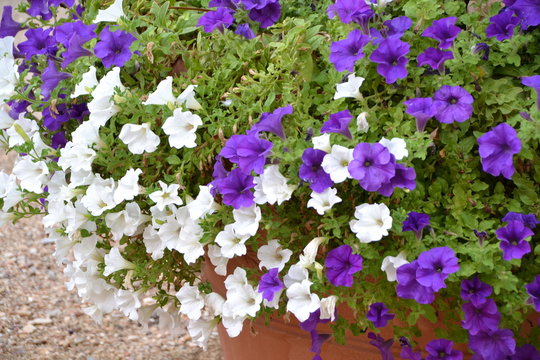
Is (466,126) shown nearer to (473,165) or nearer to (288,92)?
(473,165)

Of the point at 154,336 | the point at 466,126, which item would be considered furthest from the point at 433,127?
the point at 154,336

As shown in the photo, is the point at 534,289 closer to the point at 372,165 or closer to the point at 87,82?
the point at 372,165

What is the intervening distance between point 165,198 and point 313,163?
0.37 meters

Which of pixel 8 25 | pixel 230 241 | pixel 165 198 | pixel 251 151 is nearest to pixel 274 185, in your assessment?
pixel 251 151

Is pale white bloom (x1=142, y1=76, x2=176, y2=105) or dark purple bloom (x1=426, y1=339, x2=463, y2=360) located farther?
pale white bloom (x1=142, y1=76, x2=176, y2=105)

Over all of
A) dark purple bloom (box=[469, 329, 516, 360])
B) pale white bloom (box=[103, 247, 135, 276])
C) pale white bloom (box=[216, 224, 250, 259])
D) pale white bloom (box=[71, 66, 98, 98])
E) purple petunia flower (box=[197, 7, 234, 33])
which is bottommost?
dark purple bloom (box=[469, 329, 516, 360])

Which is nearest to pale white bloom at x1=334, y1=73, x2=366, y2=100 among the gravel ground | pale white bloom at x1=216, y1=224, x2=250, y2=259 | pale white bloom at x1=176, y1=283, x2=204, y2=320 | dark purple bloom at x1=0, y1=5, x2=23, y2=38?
pale white bloom at x1=216, y1=224, x2=250, y2=259

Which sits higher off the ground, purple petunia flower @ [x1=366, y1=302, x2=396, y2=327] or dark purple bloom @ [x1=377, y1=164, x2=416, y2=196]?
dark purple bloom @ [x1=377, y1=164, x2=416, y2=196]

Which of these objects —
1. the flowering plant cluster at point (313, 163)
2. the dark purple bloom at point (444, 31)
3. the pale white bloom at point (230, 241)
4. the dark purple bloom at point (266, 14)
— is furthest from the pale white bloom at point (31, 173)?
the dark purple bloom at point (444, 31)

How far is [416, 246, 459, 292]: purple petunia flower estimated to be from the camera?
1364mm

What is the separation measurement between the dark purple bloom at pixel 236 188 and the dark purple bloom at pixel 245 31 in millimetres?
372

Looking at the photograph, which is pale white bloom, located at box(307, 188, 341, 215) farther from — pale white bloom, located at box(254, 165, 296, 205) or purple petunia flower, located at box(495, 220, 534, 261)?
purple petunia flower, located at box(495, 220, 534, 261)

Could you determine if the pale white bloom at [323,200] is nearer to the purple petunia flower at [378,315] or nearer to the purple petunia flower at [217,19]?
the purple petunia flower at [378,315]

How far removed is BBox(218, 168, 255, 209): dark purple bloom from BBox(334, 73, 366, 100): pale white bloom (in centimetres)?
24
